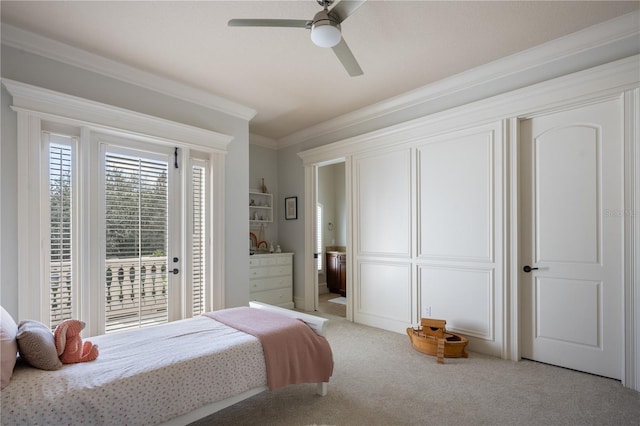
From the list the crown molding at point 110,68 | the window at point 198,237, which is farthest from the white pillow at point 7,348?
the crown molding at point 110,68

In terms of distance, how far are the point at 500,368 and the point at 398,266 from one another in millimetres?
1477

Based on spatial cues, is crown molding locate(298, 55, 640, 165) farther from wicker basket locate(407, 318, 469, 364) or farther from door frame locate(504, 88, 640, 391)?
wicker basket locate(407, 318, 469, 364)

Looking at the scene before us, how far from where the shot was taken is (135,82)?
10.8ft

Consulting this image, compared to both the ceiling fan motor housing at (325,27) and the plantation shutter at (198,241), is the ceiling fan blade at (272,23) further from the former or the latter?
the plantation shutter at (198,241)

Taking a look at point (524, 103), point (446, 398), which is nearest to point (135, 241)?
point (446, 398)

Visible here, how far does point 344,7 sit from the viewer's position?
74.4 inches

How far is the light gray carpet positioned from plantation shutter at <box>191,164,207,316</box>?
163 cm

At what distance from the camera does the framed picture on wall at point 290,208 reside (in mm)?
5352

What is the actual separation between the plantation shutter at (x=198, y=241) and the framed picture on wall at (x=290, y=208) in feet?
5.96

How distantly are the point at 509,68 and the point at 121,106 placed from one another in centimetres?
382

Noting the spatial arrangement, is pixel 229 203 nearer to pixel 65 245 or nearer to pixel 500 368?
pixel 65 245

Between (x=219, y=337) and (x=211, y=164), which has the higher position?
(x=211, y=164)

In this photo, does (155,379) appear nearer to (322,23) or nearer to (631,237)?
(322,23)

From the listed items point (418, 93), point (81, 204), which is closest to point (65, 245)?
point (81, 204)
